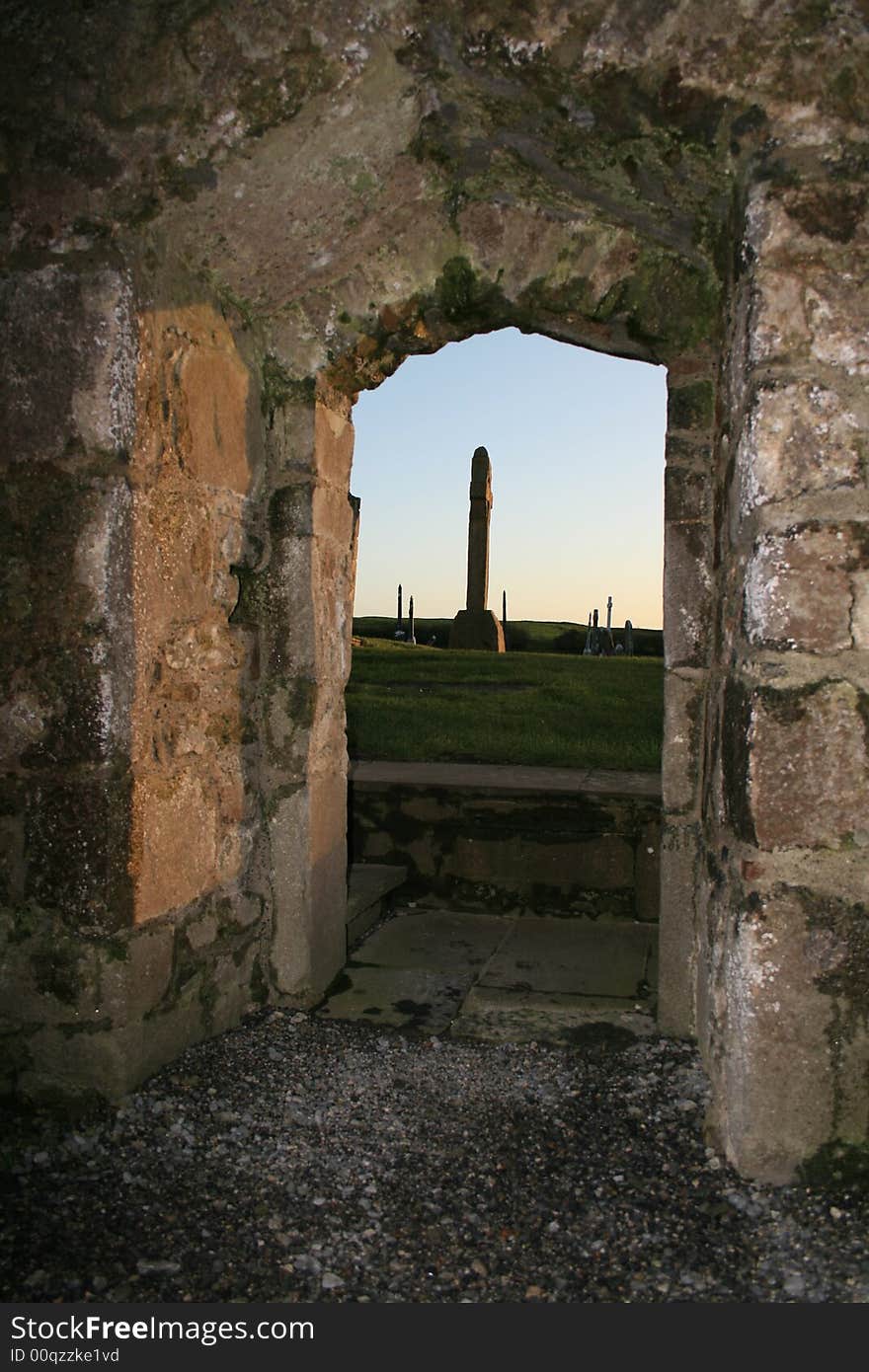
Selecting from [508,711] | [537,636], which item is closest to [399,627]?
[537,636]

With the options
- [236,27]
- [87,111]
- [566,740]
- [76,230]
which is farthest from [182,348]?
[566,740]

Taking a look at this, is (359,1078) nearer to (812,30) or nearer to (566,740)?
(812,30)

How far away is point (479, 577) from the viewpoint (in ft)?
58.4

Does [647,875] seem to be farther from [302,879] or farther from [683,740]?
[302,879]

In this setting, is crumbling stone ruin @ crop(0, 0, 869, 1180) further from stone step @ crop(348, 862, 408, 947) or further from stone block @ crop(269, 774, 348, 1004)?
stone step @ crop(348, 862, 408, 947)

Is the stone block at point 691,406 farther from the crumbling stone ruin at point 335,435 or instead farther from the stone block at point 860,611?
the stone block at point 860,611

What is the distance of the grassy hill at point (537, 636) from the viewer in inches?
1003

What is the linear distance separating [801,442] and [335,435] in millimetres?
1701

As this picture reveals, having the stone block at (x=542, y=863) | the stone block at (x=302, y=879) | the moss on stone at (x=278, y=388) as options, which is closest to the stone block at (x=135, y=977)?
the stone block at (x=302, y=879)

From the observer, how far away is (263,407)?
3.44 meters

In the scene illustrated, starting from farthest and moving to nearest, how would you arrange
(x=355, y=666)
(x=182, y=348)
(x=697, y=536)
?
(x=355, y=666) → (x=697, y=536) → (x=182, y=348)

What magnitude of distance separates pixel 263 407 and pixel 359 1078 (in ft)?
7.16

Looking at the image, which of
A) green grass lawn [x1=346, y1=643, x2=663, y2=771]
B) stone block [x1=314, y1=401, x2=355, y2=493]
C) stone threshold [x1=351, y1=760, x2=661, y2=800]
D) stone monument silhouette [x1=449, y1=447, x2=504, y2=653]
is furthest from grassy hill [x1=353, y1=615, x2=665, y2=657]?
stone block [x1=314, y1=401, x2=355, y2=493]

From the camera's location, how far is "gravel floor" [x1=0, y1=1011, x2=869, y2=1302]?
2.03 metres
